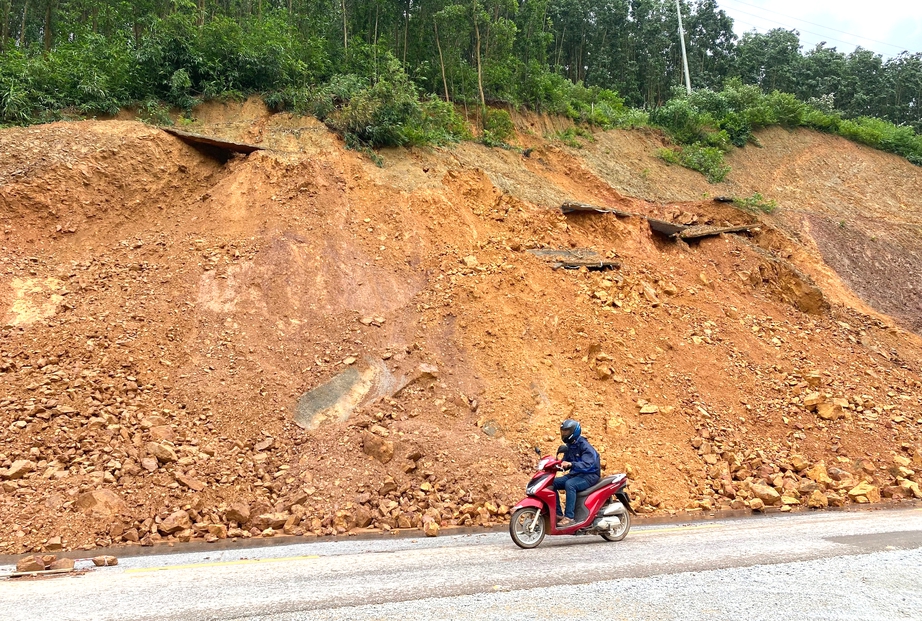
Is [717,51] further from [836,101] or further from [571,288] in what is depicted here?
[571,288]

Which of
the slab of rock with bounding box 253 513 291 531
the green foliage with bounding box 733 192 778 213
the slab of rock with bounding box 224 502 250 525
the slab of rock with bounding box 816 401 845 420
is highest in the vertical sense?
the green foliage with bounding box 733 192 778 213

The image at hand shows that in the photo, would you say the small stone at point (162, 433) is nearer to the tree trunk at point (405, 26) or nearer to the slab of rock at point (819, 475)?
the slab of rock at point (819, 475)

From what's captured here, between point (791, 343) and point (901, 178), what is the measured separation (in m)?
15.9

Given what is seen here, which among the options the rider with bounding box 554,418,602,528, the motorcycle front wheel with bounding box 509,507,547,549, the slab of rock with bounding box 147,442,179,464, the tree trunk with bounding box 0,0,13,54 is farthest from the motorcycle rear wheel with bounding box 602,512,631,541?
the tree trunk with bounding box 0,0,13,54

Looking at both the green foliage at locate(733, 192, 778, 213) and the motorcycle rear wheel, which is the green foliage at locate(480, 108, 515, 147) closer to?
the green foliage at locate(733, 192, 778, 213)

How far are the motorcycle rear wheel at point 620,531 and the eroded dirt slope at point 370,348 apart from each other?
1.66 meters

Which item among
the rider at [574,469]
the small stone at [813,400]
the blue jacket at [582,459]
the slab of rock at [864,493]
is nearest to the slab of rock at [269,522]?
A: the rider at [574,469]

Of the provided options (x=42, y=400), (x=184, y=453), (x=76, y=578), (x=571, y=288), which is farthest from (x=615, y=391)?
(x=42, y=400)

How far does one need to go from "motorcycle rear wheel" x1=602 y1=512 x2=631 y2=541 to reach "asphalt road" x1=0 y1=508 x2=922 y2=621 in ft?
0.41

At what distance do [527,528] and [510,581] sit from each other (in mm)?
1395

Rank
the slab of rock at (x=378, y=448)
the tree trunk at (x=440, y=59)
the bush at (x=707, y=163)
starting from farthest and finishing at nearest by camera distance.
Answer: the bush at (x=707, y=163) < the tree trunk at (x=440, y=59) < the slab of rock at (x=378, y=448)

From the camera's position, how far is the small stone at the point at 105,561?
584 cm

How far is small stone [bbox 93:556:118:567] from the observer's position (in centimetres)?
584

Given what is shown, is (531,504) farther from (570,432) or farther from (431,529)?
(431,529)
